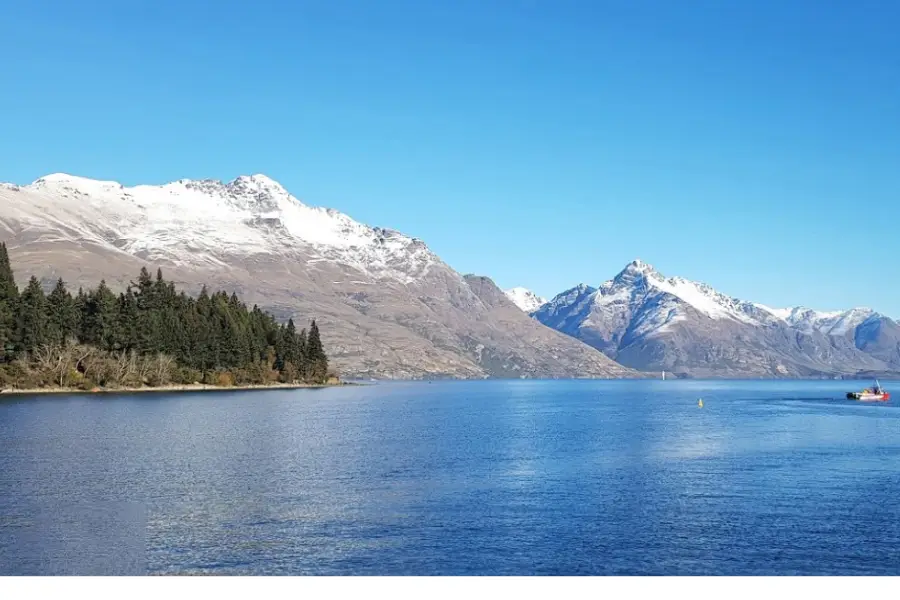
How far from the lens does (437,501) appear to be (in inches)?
2557

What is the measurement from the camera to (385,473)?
79.9 metres

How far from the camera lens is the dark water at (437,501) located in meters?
47.2

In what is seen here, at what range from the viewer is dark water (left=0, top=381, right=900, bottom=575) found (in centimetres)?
4719

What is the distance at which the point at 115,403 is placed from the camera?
17012 cm

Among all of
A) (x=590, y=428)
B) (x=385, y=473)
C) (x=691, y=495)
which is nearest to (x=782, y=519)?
(x=691, y=495)

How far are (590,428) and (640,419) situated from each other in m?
30.3

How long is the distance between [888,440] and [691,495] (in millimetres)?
63054

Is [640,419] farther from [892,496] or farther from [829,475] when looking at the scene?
[892,496]
